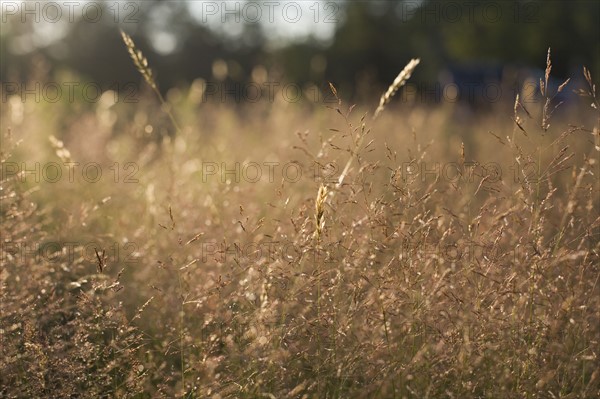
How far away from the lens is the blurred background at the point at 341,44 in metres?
15.3

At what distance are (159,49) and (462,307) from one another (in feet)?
94.6

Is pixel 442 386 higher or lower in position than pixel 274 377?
lower

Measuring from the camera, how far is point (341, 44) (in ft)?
72.2

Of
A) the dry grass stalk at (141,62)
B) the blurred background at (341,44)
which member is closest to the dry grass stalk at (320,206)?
the dry grass stalk at (141,62)

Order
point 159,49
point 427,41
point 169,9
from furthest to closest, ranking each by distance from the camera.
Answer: point 169,9 → point 159,49 → point 427,41

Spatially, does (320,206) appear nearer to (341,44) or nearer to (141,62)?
(141,62)

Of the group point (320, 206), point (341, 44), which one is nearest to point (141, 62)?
point (320, 206)

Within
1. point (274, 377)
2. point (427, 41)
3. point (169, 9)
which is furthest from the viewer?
point (169, 9)

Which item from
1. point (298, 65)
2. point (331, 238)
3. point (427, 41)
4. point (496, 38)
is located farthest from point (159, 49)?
point (331, 238)

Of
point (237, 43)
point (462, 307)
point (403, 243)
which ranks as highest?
point (403, 243)

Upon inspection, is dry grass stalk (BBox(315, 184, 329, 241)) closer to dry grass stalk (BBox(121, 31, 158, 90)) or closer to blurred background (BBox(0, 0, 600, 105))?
dry grass stalk (BBox(121, 31, 158, 90))

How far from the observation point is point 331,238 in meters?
1.98

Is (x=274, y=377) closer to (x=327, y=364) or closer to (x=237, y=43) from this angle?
(x=327, y=364)

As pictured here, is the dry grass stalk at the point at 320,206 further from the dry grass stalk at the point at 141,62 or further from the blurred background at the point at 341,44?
the blurred background at the point at 341,44
